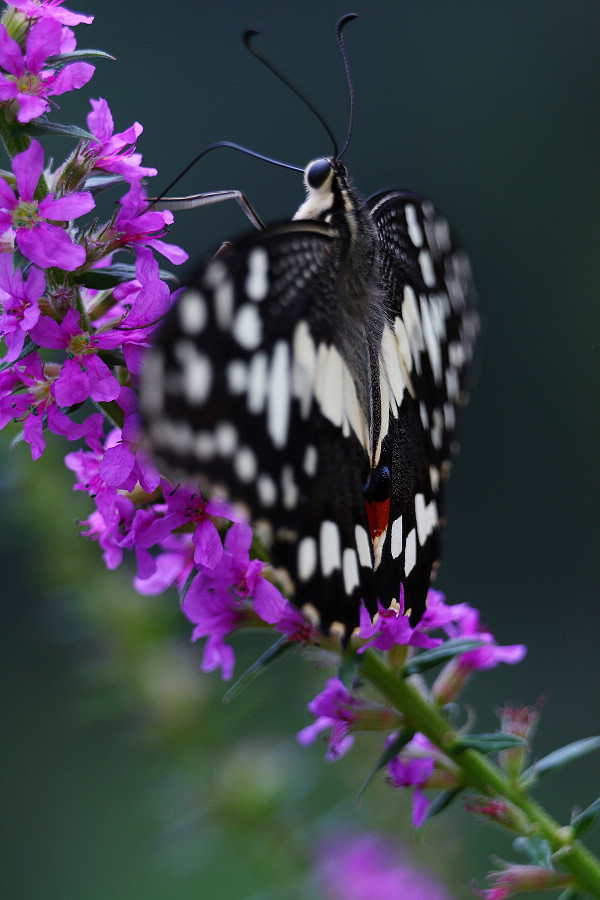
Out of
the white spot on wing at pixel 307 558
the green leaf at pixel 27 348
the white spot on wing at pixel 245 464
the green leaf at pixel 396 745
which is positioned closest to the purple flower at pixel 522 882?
the green leaf at pixel 396 745

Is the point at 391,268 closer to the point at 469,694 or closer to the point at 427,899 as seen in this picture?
the point at 427,899

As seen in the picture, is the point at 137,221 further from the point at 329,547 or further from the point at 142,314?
the point at 329,547

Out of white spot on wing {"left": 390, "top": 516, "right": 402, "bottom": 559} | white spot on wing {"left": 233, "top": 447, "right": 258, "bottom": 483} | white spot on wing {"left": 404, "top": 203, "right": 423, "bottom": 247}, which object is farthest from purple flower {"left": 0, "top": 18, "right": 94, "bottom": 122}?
white spot on wing {"left": 390, "top": 516, "right": 402, "bottom": 559}

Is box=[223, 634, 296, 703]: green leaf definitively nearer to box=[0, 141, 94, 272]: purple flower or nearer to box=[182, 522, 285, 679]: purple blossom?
box=[182, 522, 285, 679]: purple blossom

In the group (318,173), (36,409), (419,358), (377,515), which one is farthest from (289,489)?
(318,173)

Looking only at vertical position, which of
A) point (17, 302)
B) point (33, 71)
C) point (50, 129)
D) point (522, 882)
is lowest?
point (522, 882)

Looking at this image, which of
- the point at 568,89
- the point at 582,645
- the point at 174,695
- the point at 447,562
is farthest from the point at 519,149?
the point at 174,695
